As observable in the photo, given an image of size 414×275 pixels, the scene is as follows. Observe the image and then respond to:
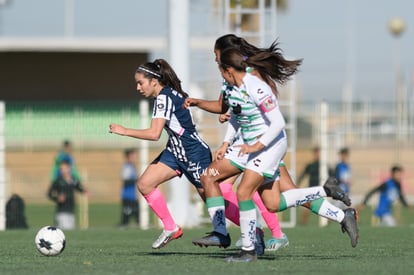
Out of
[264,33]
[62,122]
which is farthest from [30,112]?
[264,33]

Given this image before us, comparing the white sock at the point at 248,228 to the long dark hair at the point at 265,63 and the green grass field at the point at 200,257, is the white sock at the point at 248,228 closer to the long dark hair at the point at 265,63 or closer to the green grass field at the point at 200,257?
the green grass field at the point at 200,257

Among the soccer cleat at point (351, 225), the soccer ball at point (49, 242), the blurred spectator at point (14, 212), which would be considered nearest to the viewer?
the soccer cleat at point (351, 225)

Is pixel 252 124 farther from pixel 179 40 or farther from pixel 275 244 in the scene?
pixel 179 40

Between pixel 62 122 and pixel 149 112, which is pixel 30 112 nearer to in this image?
pixel 62 122

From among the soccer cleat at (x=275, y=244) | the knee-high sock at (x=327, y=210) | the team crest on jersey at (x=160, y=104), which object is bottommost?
the soccer cleat at (x=275, y=244)

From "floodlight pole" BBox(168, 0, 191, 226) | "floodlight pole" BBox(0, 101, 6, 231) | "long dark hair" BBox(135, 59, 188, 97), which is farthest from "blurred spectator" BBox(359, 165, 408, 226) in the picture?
→ "long dark hair" BBox(135, 59, 188, 97)

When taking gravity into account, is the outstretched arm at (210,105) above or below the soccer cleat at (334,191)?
above

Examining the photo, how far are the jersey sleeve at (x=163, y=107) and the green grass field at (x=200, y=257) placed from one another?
136 centimetres

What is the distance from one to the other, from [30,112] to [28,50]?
58.5ft

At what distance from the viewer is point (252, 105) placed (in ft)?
30.7

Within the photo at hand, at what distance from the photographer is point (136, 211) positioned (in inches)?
794

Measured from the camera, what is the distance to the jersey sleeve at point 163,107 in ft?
34.1

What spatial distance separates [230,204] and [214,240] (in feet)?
2.18

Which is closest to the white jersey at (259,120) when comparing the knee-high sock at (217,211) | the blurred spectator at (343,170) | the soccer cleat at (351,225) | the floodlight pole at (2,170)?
the knee-high sock at (217,211)
